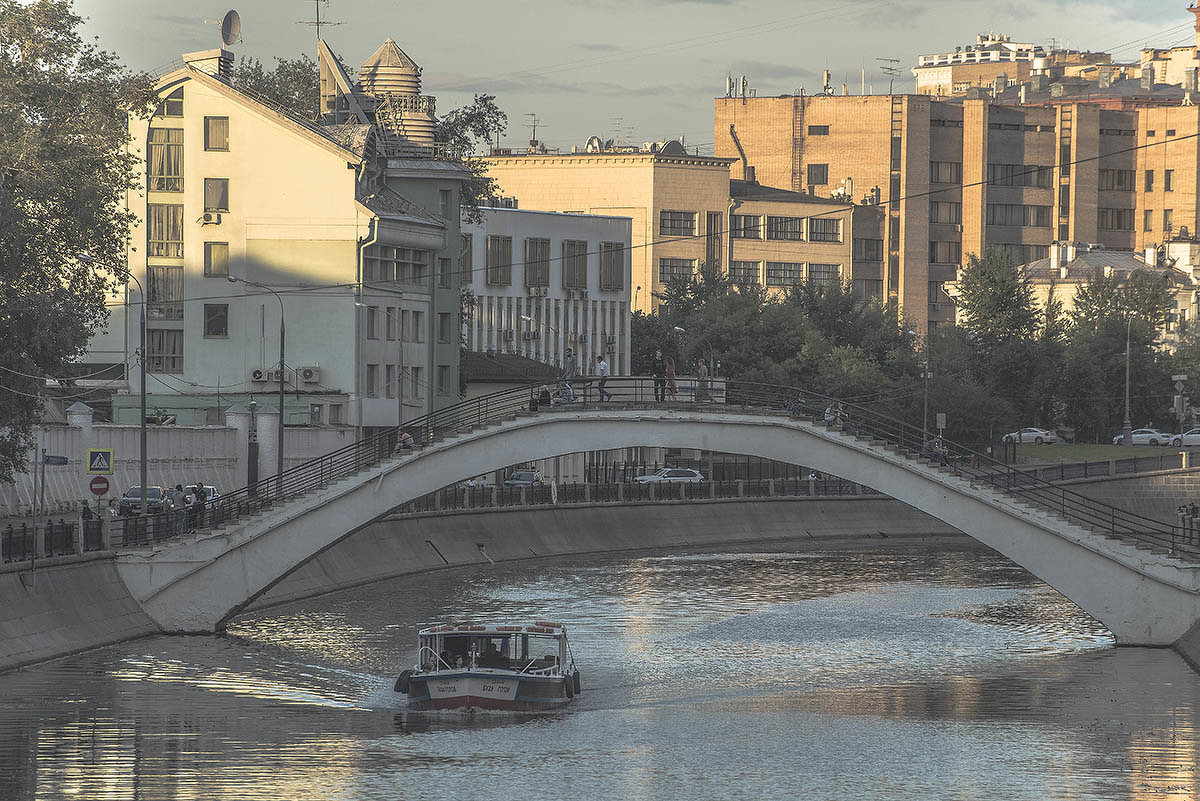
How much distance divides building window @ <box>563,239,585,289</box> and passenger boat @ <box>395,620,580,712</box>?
8720cm

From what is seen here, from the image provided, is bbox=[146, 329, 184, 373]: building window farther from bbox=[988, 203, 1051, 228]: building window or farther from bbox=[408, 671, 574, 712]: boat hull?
bbox=[988, 203, 1051, 228]: building window

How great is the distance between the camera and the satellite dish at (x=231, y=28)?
95.7m

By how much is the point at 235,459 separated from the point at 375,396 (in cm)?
958

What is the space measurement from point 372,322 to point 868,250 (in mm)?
102853

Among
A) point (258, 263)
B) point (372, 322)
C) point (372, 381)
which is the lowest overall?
point (372, 381)

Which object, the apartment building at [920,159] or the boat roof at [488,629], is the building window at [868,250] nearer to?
the apartment building at [920,159]

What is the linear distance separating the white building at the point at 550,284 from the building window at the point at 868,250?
5429 cm

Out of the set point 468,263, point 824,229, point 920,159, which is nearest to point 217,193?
point 468,263

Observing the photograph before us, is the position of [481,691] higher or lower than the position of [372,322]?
lower

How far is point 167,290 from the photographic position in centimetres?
9456

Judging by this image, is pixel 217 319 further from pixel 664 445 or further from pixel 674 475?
pixel 664 445

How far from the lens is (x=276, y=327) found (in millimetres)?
93250

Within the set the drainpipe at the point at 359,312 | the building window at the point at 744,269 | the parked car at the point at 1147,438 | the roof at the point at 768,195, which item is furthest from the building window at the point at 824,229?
the drainpipe at the point at 359,312

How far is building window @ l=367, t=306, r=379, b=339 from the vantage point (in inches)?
3669
